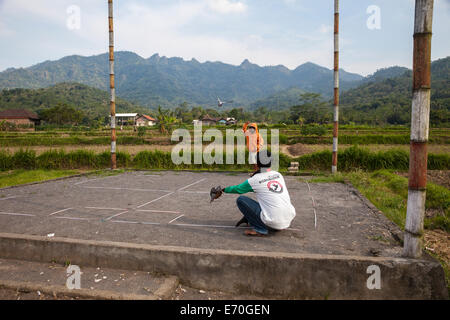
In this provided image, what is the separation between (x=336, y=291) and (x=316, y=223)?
5.56ft

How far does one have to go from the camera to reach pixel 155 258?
11.4 feet

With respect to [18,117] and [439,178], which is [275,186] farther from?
[18,117]

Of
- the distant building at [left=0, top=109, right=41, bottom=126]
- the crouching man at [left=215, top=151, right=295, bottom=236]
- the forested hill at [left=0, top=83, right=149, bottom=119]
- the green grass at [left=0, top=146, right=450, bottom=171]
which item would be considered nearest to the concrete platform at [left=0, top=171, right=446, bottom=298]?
the crouching man at [left=215, top=151, right=295, bottom=236]

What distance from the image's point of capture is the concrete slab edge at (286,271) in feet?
10.0

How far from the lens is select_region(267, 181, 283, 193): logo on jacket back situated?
380 cm

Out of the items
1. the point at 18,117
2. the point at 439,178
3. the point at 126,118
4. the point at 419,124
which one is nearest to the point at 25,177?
the point at 419,124

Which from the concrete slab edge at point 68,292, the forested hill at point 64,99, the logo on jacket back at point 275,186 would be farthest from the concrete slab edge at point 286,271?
the forested hill at point 64,99

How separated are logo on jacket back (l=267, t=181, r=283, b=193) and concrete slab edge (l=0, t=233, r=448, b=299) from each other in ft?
2.63

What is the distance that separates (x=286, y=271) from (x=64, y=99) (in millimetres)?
106171

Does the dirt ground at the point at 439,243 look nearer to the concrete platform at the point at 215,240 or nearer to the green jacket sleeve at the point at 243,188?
the concrete platform at the point at 215,240

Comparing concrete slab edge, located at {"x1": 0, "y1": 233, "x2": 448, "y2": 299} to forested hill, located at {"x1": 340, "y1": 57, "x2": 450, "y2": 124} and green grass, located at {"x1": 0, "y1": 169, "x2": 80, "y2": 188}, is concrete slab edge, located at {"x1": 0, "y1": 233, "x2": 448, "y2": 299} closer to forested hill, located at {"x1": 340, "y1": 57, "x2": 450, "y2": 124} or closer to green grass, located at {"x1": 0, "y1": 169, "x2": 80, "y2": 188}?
green grass, located at {"x1": 0, "y1": 169, "x2": 80, "y2": 188}
